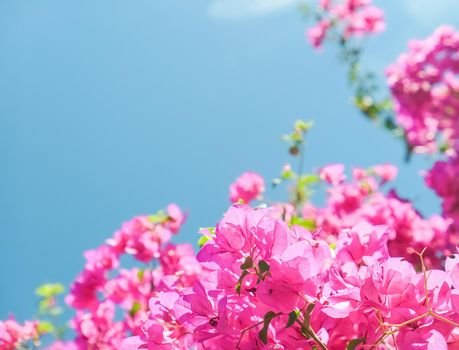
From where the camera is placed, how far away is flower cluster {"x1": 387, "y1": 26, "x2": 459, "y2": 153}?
518 centimetres

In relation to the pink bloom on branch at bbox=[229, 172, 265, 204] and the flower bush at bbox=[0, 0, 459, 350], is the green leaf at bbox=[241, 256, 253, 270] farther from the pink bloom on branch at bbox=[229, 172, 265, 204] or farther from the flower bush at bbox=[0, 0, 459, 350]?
the pink bloom on branch at bbox=[229, 172, 265, 204]

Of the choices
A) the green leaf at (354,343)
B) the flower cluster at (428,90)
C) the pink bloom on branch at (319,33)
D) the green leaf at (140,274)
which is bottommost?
the green leaf at (354,343)

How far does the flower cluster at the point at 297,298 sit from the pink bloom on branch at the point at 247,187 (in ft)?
5.15

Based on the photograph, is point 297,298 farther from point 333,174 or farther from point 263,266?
point 333,174

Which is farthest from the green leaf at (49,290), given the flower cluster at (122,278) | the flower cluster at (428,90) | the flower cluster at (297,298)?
the flower cluster at (428,90)

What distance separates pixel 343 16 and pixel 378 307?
16.2ft

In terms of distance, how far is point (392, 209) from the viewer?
2758mm

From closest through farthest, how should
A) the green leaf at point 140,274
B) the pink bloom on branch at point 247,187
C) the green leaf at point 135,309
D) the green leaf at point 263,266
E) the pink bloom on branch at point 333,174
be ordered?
the green leaf at point 263,266 → the green leaf at point 135,309 → the green leaf at point 140,274 → the pink bloom on branch at point 247,187 → the pink bloom on branch at point 333,174

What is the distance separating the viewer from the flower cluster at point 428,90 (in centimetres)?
518

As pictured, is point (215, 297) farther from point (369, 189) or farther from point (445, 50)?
point (445, 50)

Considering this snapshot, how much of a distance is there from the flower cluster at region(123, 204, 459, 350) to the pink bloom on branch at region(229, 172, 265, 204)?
1570 millimetres

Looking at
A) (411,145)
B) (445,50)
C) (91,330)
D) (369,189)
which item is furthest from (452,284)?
(445,50)

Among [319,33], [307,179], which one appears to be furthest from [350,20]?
[307,179]

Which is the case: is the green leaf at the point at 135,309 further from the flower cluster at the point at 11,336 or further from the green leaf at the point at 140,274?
the flower cluster at the point at 11,336
